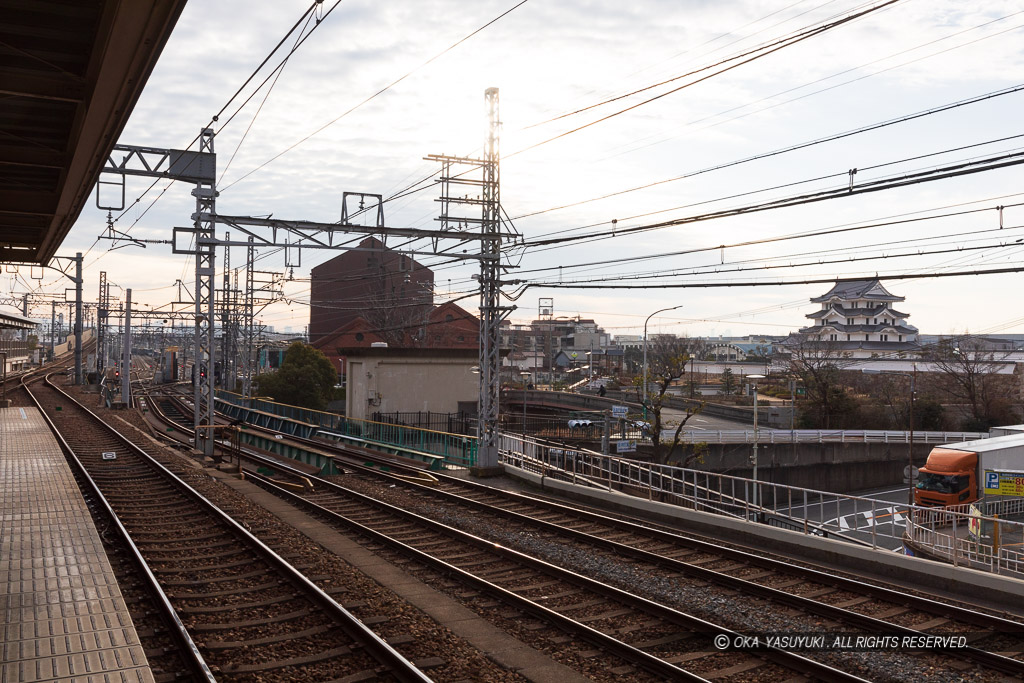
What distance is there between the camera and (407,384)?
34.7m

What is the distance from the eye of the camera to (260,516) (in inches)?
552

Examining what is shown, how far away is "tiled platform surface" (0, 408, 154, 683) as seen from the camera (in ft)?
20.0

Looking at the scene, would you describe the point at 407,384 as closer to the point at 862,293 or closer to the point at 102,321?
the point at 102,321

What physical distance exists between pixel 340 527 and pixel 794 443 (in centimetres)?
3590

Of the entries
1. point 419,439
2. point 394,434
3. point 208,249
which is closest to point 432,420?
point 394,434

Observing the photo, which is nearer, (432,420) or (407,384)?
(432,420)

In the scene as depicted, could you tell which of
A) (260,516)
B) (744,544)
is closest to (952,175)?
(744,544)

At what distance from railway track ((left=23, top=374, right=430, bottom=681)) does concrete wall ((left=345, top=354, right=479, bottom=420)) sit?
18.0 meters

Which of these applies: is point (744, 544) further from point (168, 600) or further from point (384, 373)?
point (384, 373)

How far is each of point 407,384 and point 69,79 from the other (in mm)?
28430

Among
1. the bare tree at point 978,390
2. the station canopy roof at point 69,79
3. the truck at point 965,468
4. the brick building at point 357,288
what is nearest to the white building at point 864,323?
the bare tree at point 978,390

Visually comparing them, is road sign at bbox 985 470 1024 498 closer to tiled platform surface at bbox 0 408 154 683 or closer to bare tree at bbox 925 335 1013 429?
tiled platform surface at bbox 0 408 154 683

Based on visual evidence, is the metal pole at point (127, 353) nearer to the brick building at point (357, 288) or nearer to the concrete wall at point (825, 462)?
the brick building at point (357, 288)

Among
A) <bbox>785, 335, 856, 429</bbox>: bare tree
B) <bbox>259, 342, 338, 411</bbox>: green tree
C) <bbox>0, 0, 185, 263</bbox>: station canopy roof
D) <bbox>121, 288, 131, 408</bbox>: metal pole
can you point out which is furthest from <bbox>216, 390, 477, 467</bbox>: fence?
<bbox>785, 335, 856, 429</bbox>: bare tree
